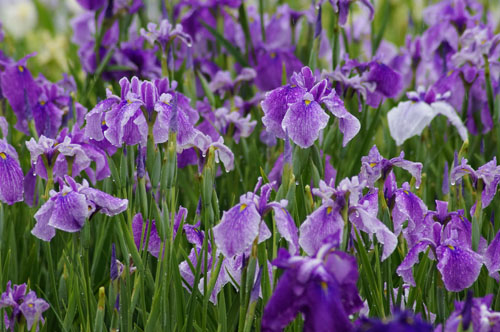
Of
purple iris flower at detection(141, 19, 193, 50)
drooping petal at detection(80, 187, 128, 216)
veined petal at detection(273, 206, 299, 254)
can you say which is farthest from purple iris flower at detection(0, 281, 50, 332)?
purple iris flower at detection(141, 19, 193, 50)

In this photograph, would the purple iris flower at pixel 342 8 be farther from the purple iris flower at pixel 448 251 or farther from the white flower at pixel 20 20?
the white flower at pixel 20 20

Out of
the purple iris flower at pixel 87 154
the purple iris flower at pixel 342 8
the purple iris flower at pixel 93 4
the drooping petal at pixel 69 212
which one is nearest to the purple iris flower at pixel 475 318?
the drooping petal at pixel 69 212

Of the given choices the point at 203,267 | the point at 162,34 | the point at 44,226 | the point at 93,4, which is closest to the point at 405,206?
the point at 203,267

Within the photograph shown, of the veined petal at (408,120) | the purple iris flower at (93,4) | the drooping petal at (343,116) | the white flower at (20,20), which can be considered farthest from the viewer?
the white flower at (20,20)

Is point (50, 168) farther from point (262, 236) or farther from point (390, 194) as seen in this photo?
point (390, 194)

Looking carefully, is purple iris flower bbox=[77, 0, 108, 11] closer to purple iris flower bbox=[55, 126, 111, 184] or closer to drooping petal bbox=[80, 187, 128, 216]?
purple iris flower bbox=[55, 126, 111, 184]

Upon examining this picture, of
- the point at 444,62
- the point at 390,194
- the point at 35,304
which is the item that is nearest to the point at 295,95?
the point at 390,194
